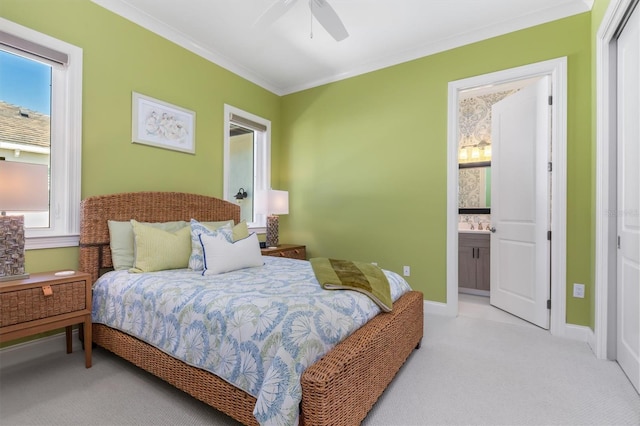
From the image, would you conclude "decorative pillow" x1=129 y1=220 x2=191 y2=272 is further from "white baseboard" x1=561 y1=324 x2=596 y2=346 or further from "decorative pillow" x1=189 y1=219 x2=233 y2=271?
"white baseboard" x1=561 y1=324 x2=596 y2=346

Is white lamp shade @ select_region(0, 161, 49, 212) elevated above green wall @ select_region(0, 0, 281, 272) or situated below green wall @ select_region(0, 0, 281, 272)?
below

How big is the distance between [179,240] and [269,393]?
1.73m

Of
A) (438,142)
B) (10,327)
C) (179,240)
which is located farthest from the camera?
(438,142)

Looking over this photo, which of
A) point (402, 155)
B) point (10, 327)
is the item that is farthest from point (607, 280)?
point (10, 327)

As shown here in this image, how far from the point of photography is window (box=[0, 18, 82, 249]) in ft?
7.48

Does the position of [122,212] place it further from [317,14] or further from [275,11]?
[317,14]

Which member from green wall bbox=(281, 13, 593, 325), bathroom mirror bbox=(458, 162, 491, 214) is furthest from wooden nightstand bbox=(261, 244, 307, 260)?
bathroom mirror bbox=(458, 162, 491, 214)

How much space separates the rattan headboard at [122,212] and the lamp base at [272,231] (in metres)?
0.74

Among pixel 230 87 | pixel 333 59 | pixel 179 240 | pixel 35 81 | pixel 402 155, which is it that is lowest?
pixel 179 240

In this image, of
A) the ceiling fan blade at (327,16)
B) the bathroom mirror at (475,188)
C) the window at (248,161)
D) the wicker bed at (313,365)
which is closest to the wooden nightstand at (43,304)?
the wicker bed at (313,365)

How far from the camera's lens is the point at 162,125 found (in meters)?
3.08

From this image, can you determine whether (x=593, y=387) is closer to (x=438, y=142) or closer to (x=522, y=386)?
(x=522, y=386)

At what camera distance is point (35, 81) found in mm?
2400

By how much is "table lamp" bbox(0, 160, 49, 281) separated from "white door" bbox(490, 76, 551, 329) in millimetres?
3957
